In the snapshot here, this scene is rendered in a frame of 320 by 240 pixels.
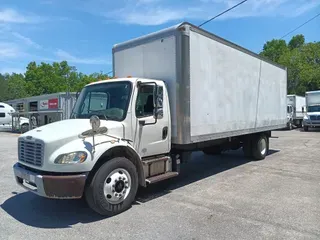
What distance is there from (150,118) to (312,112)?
23.8 m

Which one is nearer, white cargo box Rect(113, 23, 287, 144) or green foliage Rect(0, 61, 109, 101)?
white cargo box Rect(113, 23, 287, 144)

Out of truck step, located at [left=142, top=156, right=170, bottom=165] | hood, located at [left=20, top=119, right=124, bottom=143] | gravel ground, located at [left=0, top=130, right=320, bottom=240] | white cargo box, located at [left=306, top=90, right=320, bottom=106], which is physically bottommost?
gravel ground, located at [left=0, top=130, right=320, bottom=240]

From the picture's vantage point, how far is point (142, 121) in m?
5.69

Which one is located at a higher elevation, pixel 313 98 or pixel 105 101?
pixel 313 98

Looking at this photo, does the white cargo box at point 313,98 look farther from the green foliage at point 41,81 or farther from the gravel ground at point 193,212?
the green foliage at point 41,81

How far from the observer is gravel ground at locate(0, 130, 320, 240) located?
4.30 metres

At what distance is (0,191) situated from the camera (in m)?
6.71

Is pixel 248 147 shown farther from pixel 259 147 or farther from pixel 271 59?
pixel 271 59

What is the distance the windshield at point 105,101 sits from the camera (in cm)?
554

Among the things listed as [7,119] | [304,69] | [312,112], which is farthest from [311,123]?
[7,119]

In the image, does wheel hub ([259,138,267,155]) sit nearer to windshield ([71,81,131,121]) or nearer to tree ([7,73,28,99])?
windshield ([71,81,131,121])

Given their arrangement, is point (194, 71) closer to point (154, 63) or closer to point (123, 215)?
point (154, 63)

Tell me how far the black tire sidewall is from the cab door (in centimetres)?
57

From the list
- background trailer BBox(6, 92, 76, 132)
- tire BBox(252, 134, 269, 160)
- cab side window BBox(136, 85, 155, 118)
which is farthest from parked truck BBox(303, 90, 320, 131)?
cab side window BBox(136, 85, 155, 118)
